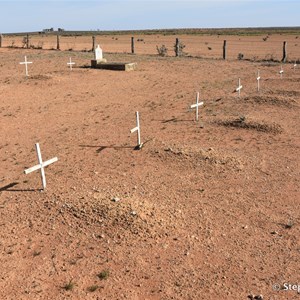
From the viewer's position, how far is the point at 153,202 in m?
6.39

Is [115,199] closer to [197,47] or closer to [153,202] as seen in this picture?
[153,202]

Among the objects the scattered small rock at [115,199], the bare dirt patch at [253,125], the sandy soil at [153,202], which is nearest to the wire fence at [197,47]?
the bare dirt patch at [253,125]

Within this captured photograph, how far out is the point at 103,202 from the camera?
6.09 metres

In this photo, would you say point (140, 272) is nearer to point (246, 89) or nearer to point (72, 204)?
point (72, 204)

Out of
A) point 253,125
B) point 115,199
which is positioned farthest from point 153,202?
point 253,125

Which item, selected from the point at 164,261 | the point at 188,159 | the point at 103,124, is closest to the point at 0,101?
the point at 103,124

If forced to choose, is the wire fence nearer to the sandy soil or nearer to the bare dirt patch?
the bare dirt patch

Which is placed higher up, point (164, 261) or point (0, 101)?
point (0, 101)

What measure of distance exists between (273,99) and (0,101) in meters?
9.22

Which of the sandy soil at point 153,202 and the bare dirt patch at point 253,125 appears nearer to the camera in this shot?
the sandy soil at point 153,202

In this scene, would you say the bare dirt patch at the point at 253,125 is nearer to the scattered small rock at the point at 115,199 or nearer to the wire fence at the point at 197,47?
the scattered small rock at the point at 115,199

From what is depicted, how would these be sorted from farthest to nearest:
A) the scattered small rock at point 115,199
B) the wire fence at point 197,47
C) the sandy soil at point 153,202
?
the wire fence at point 197,47 < the scattered small rock at point 115,199 < the sandy soil at point 153,202

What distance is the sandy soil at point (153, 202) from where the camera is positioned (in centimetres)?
470

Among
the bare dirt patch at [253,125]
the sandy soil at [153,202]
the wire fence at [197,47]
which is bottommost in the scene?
the sandy soil at [153,202]
